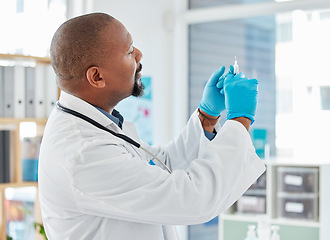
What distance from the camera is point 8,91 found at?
219 cm

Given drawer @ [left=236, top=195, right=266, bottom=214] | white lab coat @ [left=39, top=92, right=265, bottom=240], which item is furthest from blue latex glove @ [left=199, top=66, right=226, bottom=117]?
drawer @ [left=236, top=195, right=266, bottom=214]

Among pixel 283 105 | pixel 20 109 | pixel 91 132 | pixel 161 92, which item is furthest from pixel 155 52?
pixel 91 132

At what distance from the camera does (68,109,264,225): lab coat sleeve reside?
1062 mm

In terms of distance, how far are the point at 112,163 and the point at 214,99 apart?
474 millimetres

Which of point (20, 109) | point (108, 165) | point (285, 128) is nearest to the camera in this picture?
point (108, 165)

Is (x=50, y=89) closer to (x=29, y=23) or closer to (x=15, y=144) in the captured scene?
(x=15, y=144)

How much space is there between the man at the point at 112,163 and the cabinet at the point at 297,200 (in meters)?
1.27

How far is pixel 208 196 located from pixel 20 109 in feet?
4.76

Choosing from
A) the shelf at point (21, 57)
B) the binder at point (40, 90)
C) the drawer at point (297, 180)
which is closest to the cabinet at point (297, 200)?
the drawer at point (297, 180)

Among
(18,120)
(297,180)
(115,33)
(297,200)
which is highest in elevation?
(115,33)

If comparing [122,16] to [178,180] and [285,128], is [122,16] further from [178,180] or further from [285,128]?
[178,180]

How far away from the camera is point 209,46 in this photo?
A: 316 cm

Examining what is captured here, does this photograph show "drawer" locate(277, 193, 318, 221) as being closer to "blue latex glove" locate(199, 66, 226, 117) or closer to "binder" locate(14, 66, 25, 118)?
"blue latex glove" locate(199, 66, 226, 117)

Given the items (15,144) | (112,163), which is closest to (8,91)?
(15,144)
